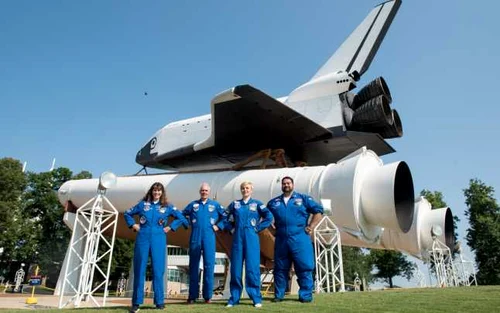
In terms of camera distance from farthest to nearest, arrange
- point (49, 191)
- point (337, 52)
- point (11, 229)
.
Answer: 1. point (49, 191)
2. point (11, 229)
3. point (337, 52)

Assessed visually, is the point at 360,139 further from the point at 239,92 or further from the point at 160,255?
the point at 160,255

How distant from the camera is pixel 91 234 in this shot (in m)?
9.78

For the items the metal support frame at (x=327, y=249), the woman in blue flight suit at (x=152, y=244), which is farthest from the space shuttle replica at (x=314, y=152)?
the woman in blue flight suit at (x=152, y=244)

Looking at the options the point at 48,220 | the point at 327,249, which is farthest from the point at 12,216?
the point at 327,249

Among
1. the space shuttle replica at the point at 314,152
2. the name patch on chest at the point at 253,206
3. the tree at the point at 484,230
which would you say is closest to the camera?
the name patch on chest at the point at 253,206

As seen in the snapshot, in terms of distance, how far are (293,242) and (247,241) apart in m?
0.63

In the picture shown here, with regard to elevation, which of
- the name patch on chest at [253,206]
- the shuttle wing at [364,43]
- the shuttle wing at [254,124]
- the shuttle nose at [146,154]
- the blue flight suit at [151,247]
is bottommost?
the blue flight suit at [151,247]

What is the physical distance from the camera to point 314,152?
15859mm

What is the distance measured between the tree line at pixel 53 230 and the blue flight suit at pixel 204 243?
30710 mm

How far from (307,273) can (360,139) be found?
32.7 ft

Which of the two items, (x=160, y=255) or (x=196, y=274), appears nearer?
(x=160, y=255)

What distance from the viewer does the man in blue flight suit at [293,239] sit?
529cm

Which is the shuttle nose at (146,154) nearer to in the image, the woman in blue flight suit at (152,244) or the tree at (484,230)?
the woman in blue flight suit at (152,244)

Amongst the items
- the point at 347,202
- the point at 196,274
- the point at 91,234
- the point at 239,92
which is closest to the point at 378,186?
the point at 347,202
